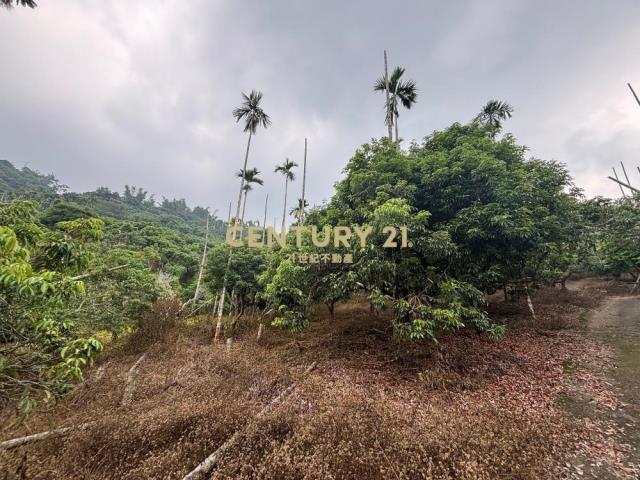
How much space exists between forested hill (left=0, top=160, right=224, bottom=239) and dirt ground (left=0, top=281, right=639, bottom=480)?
40.8m

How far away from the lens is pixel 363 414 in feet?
13.4

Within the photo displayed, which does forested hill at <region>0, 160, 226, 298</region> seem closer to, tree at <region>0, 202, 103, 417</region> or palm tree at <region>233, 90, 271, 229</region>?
tree at <region>0, 202, 103, 417</region>

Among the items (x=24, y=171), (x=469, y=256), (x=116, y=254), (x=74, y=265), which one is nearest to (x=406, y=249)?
(x=469, y=256)

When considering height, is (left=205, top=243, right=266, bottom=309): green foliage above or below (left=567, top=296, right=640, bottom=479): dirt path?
above

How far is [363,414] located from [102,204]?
252ft

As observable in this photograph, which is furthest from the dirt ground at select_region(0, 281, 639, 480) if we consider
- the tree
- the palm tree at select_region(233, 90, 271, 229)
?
the palm tree at select_region(233, 90, 271, 229)

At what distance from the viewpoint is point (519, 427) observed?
3.97 meters

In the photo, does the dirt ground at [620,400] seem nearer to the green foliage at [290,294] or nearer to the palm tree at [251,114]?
the green foliage at [290,294]

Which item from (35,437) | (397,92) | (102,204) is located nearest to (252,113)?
(397,92)

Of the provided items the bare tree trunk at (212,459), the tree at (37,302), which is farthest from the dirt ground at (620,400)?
the tree at (37,302)

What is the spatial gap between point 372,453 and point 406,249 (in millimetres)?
5054

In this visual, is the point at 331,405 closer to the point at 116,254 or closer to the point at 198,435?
the point at 198,435

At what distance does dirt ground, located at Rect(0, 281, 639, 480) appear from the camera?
311 cm

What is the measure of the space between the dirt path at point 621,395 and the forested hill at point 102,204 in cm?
4775
